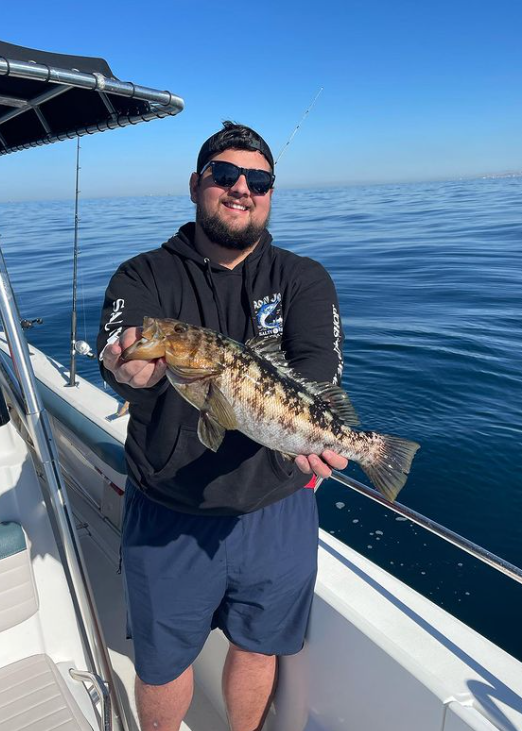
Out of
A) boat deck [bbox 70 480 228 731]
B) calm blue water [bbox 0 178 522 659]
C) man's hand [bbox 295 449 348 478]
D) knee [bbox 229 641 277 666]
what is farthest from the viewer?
calm blue water [bbox 0 178 522 659]

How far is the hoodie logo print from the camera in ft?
9.71

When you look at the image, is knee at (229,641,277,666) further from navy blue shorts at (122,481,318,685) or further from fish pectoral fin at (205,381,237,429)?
fish pectoral fin at (205,381,237,429)

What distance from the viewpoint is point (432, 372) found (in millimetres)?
9266

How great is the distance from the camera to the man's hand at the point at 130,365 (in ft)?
7.86

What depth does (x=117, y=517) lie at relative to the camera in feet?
15.6

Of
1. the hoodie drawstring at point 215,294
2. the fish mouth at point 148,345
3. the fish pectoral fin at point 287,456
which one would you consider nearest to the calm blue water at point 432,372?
the fish pectoral fin at point 287,456

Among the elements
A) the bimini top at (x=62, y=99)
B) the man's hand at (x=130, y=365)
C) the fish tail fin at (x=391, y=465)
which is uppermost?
the bimini top at (x=62, y=99)

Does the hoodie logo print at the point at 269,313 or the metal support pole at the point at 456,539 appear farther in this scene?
the hoodie logo print at the point at 269,313

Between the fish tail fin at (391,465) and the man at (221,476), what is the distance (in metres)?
0.35

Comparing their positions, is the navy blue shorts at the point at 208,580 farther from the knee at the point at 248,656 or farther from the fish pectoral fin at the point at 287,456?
the fish pectoral fin at the point at 287,456

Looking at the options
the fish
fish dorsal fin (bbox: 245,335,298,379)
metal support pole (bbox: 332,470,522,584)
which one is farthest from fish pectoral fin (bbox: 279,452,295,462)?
metal support pole (bbox: 332,470,522,584)

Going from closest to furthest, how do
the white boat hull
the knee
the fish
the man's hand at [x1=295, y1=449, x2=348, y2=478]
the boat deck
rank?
the white boat hull
the fish
the man's hand at [x1=295, y1=449, x2=348, y2=478]
the knee
the boat deck

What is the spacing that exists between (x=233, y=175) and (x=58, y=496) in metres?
2.23

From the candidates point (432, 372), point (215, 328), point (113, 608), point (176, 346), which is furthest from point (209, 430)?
point (432, 372)
